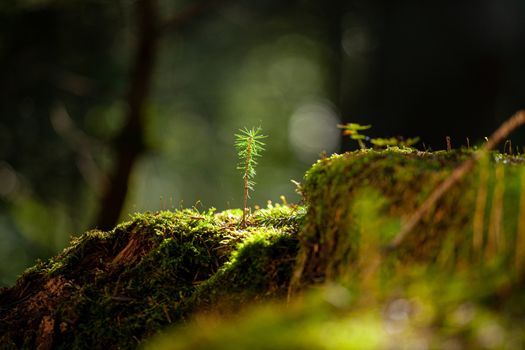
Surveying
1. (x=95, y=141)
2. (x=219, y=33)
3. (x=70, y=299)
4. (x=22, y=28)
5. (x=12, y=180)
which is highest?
(x=219, y=33)

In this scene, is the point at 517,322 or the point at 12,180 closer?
the point at 517,322

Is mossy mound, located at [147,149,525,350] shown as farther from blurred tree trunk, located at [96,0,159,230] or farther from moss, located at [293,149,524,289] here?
blurred tree trunk, located at [96,0,159,230]

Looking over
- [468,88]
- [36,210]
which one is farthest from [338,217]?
[36,210]

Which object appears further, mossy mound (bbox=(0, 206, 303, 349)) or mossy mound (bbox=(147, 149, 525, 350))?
mossy mound (bbox=(0, 206, 303, 349))

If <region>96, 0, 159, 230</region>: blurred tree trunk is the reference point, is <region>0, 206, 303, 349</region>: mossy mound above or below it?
below

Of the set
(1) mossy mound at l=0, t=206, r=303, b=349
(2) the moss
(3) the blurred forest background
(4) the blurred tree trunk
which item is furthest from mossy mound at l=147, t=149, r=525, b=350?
(3) the blurred forest background

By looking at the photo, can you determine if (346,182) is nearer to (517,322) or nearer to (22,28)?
(517,322)

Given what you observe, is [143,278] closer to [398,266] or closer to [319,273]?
[319,273]
